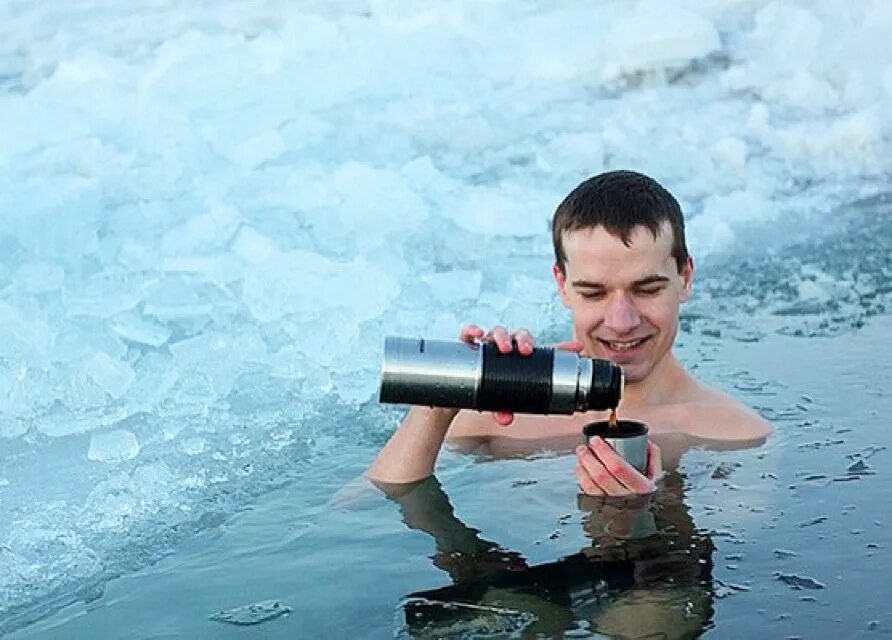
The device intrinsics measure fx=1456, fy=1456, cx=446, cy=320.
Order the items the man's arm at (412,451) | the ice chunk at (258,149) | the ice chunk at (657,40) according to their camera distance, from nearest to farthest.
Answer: the man's arm at (412,451)
the ice chunk at (258,149)
the ice chunk at (657,40)

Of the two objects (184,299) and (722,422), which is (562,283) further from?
(184,299)

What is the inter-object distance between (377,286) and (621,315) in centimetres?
223

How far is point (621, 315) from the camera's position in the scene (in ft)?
12.0

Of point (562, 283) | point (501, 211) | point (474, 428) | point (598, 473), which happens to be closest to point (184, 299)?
point (474, 428)

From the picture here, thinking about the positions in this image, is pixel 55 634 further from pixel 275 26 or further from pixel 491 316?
pixel 275 26

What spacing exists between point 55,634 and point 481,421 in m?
1.54

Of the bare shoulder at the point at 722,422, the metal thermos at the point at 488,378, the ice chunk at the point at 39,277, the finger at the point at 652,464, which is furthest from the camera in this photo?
the ice chunk at the point at 39,277

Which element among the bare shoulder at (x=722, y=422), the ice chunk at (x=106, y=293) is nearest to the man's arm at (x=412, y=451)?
the bare shoulder at (x=722, y=422)

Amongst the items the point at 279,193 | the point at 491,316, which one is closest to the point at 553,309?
the point at 491,316

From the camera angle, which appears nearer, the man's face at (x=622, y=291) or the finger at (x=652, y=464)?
the finger at (x=652, y=464)

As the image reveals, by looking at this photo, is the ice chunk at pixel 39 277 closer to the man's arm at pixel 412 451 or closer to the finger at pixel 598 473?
the man's arm at pixel 412 451

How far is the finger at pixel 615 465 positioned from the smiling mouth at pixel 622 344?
2.17 ft

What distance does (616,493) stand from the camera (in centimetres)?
320

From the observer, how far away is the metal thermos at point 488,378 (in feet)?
9.57
